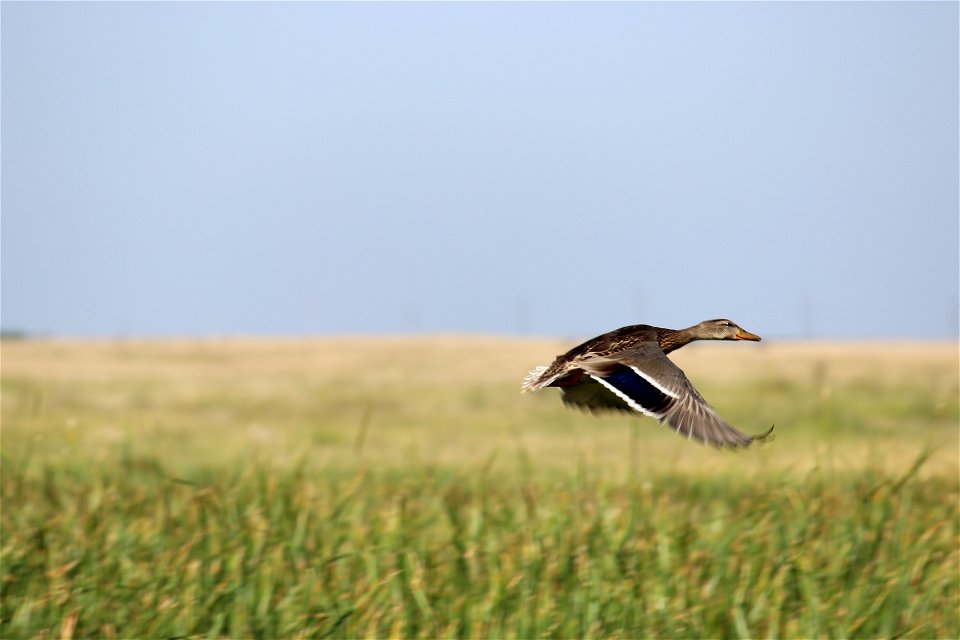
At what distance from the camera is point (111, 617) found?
240 inches

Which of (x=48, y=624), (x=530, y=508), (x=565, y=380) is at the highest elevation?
(x=565, y=380)

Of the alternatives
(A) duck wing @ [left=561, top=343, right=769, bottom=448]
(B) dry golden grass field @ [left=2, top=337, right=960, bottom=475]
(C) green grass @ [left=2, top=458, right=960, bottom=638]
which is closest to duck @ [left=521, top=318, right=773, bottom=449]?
(A) duck wing @ [left=561, top=343, right=769, bottom=448]

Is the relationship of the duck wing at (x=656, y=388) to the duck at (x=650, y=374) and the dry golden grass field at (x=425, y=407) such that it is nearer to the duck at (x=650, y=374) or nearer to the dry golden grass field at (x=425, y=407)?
the duck at (x=650, y=374)

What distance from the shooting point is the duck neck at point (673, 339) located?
4.16 m

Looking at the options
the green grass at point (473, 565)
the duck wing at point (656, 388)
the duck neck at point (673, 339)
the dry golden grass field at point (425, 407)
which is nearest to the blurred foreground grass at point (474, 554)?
the green grass at point (473, 565)

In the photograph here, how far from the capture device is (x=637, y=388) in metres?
3.98

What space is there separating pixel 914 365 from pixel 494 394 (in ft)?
43.4

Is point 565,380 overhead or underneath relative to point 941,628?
overhead

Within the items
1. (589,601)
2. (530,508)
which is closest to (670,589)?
(589,601)

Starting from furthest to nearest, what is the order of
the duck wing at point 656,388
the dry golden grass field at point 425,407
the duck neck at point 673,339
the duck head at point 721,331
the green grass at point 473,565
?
the dry golden grass field at point 425,407
the green grass at point 473,565
the duck neck at point 673,339
the duck head at point 721,331
the duck wing at point 656,388

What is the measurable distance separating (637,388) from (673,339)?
326 millimetres

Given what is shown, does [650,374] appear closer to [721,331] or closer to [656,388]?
[656,388]

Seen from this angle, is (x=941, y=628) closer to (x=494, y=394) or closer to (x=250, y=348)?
(x=494, y=394)

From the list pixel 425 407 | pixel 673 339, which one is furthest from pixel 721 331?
pixel 425 407
